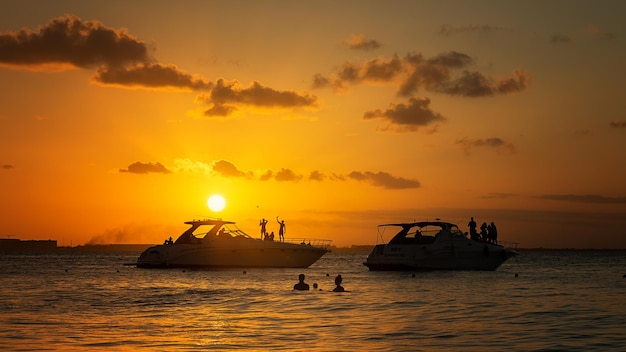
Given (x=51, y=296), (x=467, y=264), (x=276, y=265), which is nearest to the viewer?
(x=51, y=296)

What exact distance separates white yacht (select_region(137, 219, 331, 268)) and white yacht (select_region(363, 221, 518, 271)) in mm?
9792

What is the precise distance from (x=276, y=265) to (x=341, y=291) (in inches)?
1185

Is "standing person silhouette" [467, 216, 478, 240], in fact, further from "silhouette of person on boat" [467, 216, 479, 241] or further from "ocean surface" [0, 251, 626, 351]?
"ocean surface" [0, 251, 626, 351]

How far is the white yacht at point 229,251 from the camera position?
75.9m

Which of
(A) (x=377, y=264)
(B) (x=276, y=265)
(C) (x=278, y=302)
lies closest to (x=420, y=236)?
(A) (x=377, y=264)

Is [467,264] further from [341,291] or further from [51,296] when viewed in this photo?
[51,296]

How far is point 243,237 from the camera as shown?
7719 cm

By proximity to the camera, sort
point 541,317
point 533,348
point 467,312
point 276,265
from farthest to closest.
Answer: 1. point 276,265
2. point 467,312
3. point 541,317
4. point 533,348

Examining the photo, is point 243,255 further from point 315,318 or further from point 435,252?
point 315,318

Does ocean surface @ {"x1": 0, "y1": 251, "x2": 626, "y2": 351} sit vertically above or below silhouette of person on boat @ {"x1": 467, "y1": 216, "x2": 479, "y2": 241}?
below

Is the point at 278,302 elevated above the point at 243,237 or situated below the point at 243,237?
below

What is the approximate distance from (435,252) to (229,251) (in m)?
19.2

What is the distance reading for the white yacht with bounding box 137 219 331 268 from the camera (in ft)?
249

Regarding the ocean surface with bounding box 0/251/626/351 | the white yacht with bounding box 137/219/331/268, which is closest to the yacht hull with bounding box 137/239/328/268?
the white yacht with bounding box 137/219/331/268
